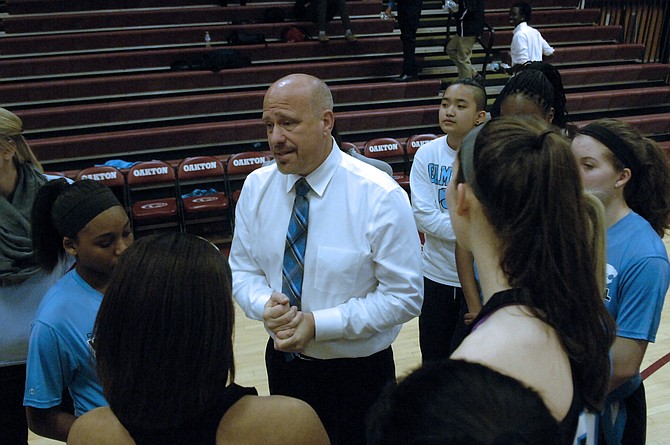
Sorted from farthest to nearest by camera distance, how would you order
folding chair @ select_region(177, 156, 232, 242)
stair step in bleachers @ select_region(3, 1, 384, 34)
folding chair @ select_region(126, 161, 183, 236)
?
stair step in bleachers @ select_region(3, 1, 384, 34) → folding chair @ select_region(177, 156, 232, 242) → folding chair @ select_region(126, 161, 183, 236)

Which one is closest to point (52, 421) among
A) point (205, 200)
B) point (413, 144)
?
point (205, 200)

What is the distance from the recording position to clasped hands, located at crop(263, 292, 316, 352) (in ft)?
5.95

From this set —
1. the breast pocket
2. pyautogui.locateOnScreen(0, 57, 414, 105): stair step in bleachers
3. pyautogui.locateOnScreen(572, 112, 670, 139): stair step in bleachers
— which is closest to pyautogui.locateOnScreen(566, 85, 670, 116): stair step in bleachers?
pyautogui.locateOnScreen(572, 112, 670, 139): stair step in bleachers

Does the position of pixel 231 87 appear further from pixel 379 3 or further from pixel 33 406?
pixel 33 406

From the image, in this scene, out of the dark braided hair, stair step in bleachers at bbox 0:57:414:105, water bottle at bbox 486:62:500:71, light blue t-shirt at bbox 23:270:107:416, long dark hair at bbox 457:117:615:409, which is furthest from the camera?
water bottle at bbox 486:62:500:71

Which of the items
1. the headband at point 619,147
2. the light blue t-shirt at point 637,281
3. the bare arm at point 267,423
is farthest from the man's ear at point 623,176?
the bare arm at point 267,423

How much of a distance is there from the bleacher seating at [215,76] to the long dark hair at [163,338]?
5.67 metres

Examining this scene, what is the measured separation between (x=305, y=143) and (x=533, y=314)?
1130 mm

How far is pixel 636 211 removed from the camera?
6.04 ft

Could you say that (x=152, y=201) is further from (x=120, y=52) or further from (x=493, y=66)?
(x=493, y=66)

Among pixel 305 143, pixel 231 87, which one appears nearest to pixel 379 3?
pixel 231 87

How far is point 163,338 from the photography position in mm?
1104

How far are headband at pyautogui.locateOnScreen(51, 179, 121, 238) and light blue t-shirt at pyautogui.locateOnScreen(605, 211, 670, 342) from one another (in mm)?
1493

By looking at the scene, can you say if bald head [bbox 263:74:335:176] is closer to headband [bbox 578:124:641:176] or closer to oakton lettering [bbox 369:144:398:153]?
headband [bbox 578:124:641:176]
